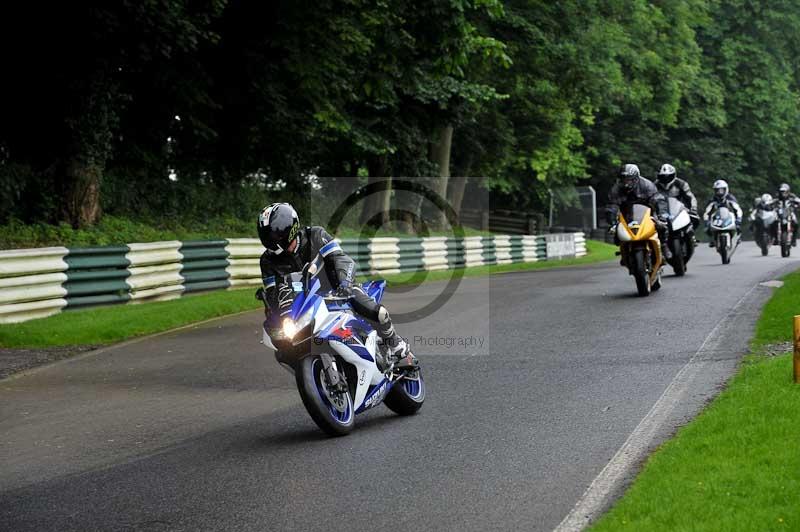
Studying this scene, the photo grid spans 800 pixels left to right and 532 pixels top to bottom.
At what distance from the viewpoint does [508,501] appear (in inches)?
236

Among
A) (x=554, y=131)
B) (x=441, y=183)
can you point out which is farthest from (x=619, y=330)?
(x=554, y=131)

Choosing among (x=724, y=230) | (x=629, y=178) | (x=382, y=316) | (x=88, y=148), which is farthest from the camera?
(x=724, y=230)

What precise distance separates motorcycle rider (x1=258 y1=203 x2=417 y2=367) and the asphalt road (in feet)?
3.00

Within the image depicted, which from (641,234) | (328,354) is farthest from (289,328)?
(641,234)

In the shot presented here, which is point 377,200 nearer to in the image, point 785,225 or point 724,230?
point 785,225

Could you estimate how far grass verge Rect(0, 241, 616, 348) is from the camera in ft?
44.5

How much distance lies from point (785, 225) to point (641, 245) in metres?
14.0

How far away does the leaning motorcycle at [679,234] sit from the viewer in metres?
20.0

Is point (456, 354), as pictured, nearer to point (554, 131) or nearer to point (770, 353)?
point (770, 353)

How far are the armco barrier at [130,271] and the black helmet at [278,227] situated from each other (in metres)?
7.61

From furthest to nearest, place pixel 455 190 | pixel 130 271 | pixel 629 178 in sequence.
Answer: pixel 455 190 < pixel 629 178 < pixel 130 271

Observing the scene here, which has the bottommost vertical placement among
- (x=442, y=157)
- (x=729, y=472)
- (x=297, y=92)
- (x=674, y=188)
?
(x=729, y=472)

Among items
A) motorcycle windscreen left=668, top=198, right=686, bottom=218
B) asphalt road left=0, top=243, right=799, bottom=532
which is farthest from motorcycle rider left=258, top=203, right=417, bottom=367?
motorcycle windscreen left=668, top=198, right=686, bottom=218

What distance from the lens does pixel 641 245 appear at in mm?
16578
